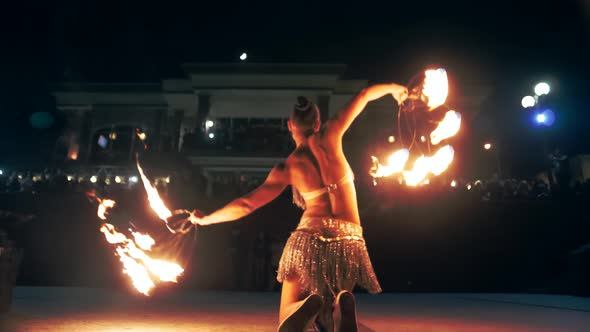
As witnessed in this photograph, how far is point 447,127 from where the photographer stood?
3496mm

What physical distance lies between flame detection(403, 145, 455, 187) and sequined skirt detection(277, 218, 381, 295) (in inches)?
36.7

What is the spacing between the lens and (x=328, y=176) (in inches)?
118

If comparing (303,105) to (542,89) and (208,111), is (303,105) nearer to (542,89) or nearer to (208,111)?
(542,89)

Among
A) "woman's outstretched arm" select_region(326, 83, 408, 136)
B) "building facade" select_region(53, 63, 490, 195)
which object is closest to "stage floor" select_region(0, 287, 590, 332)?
"woman's outstretched arm" select_region(326, 83, 408, 136)

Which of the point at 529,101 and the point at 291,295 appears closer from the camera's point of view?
the point at 291,295

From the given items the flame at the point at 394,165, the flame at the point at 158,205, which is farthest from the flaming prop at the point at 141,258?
the flame at the point at 394,165

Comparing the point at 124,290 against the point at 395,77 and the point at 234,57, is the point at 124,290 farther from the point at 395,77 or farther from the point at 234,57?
the point at 395,77

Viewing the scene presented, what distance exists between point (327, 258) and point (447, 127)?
65.9 inches

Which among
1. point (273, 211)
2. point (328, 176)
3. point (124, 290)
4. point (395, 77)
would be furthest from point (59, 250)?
point (395, 77)

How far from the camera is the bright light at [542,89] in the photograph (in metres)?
11.9

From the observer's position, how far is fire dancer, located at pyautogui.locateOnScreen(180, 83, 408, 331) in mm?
2832

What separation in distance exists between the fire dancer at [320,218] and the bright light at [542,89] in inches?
438

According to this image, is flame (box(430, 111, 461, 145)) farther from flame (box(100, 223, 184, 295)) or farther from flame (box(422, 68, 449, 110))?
flame (box(100, 223, 184, 295))

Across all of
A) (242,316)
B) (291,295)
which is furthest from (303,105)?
(242,316)
